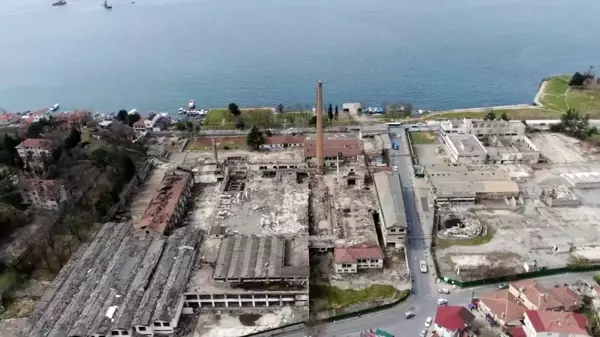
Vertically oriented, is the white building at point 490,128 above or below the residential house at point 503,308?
above

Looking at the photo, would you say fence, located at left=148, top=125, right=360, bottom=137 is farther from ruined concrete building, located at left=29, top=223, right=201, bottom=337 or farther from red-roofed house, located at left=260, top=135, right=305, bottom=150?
ruined concrete building, located at left=29, top=223, right=201, bottom=337

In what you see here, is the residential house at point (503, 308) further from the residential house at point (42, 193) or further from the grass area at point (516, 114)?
the grass area at point (516, 114)

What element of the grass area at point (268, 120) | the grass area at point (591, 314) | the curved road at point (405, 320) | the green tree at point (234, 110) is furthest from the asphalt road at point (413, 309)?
the green tree at point (234, 110)

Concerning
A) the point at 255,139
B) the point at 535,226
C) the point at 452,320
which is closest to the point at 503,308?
the point at 452,320

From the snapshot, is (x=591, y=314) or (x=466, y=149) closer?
(x=591, y=314)

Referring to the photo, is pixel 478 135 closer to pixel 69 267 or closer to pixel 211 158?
pixel 211 158

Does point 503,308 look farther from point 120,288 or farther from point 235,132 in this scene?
point 235,132
